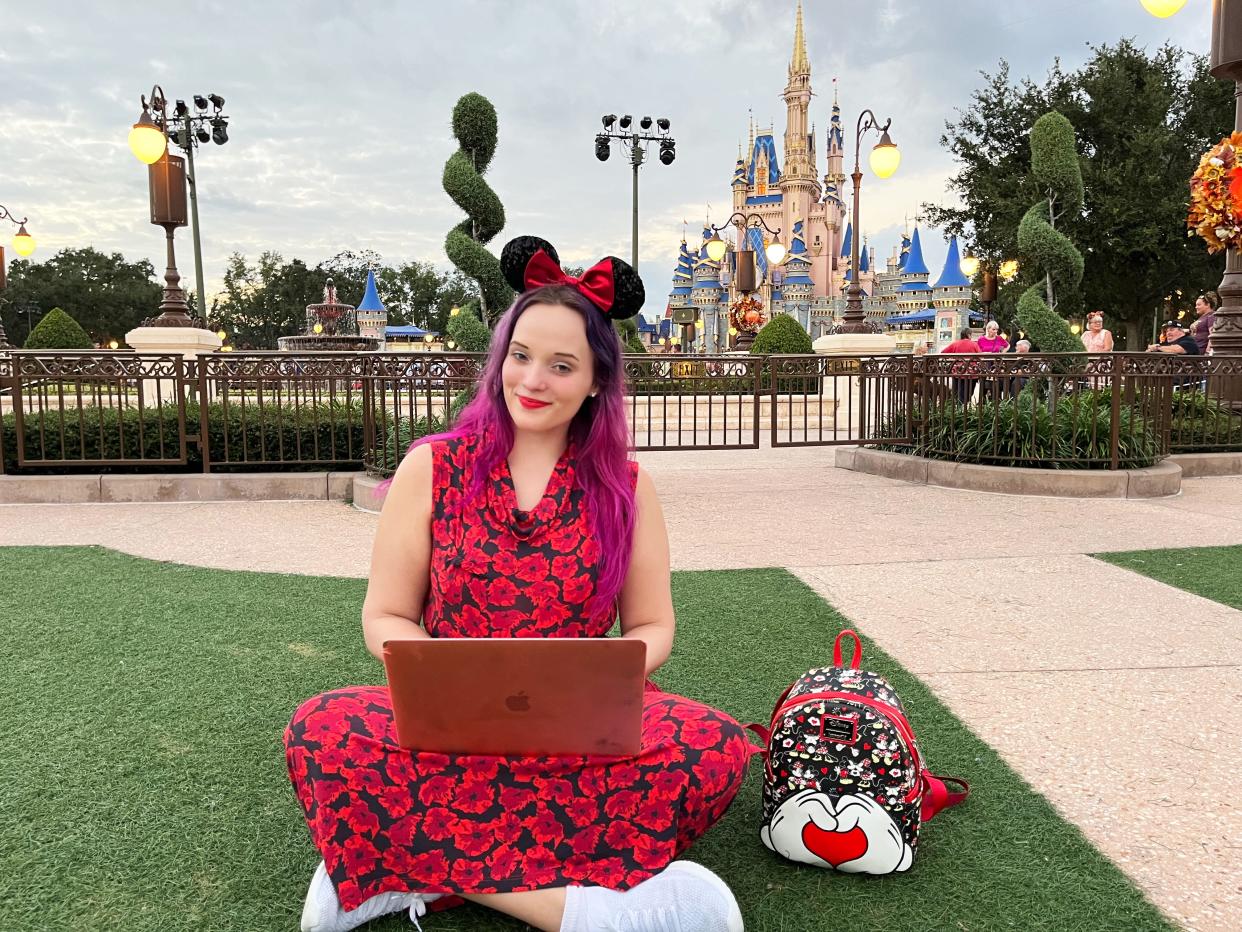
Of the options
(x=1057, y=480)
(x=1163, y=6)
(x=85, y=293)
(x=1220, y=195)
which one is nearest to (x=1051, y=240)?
(x=1163, y=6)

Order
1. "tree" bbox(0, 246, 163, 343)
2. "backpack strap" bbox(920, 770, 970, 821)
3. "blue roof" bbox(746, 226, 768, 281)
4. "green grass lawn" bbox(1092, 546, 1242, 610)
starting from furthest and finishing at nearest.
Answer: "blue roof" bbox(746, 226, 768, 281), "tree" bbox(0, 246, 163, 343), "green grass lawn" bbox(1092, 546, 1242, 610), "backpack strap" bbox(920, 770, 970, 821)

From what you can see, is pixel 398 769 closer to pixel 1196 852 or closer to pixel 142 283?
pixel 1196 852

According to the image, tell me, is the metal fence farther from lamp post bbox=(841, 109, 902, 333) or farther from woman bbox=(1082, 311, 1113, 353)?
lamp post bbox=(841, 109, 902, 333)

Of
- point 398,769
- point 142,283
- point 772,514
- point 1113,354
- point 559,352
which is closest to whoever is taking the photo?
point 398,769

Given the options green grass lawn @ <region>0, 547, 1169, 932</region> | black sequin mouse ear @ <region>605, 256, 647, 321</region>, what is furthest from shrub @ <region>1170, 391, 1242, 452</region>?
black sequin mouse ear @ <region>605, 256, 647, 321</region>

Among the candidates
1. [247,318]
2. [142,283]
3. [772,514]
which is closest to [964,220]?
[772,514]

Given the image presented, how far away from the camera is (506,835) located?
1.87 meters

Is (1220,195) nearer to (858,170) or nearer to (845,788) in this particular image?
(845,788)

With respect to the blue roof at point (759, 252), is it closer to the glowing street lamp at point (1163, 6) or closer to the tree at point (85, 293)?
the tree at point (85, 293)

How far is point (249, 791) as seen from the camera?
2.51 metres

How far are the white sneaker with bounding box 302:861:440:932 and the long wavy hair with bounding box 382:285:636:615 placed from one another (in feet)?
2.43

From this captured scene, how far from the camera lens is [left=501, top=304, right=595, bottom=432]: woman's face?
81.7 inches

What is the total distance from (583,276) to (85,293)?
76604 millimetres

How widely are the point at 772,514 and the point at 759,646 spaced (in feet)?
11.3
